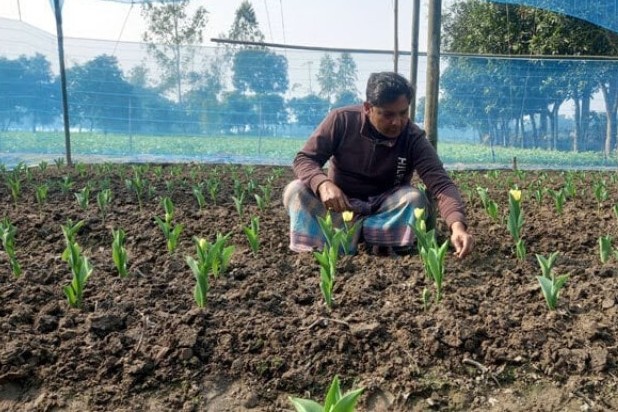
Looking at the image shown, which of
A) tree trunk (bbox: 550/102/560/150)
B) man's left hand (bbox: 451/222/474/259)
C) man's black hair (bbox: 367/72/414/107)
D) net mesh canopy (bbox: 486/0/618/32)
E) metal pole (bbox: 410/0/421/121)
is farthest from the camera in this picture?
tree trunk (bbox: 550/102/560/150)

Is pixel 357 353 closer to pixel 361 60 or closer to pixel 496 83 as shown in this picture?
pixel 361 60

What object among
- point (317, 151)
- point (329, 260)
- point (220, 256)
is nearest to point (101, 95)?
point (317, 151)

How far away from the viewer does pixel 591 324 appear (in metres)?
2.17

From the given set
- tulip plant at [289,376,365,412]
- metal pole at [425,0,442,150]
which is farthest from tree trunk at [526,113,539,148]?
tulip plant at [289,376,365,412]

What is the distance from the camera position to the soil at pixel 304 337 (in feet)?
6.07

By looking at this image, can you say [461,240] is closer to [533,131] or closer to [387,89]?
[387,89]

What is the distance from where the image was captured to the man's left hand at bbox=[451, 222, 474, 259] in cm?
274

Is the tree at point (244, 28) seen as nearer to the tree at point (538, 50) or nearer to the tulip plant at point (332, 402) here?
the tree at point (538, 50)

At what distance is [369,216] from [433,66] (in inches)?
57.2

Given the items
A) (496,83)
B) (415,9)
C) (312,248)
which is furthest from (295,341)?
(496,83)

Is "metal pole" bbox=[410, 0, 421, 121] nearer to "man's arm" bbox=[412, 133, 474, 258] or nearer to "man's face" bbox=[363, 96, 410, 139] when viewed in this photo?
"man's arm" bbox=[412, 133, 474, 258]

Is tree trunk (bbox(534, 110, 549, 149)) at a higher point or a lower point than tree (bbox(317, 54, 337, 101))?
lower

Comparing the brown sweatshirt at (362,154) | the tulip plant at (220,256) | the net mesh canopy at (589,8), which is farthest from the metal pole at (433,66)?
the net mesh canopy at (589,8)

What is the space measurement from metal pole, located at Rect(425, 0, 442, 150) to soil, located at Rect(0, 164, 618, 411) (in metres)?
1.44
